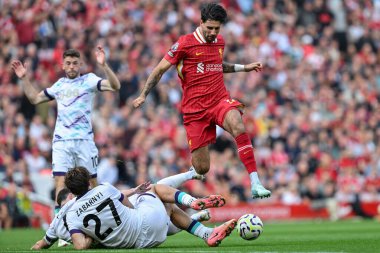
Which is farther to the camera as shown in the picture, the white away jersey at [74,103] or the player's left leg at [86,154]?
the player's left leg at [86,154]

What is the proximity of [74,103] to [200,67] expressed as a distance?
6.67 ft

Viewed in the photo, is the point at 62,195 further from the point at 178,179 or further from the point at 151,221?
the point at 151,221

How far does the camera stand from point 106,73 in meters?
14.1

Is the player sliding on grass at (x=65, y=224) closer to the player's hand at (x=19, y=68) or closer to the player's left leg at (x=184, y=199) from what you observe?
the player's left leg at (x=184, y=199)

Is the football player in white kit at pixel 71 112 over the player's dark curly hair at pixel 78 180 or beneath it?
over

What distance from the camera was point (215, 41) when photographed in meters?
14.1

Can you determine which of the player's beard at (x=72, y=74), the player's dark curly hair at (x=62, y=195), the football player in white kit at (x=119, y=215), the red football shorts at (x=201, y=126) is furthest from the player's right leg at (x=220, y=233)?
the player's beard at (x=72, y=74)

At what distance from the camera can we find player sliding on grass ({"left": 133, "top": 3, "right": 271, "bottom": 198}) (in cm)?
1370

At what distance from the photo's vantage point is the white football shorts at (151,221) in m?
12.2

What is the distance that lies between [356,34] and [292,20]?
2.19 metres

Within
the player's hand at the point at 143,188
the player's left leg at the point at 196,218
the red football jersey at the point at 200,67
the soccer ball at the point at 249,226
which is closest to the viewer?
the soccer ball at the point at 249,226

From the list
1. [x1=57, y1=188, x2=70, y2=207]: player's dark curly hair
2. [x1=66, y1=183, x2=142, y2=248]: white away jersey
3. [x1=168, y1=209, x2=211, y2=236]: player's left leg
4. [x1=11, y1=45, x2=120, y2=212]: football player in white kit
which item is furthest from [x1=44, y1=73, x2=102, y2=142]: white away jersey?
[x1=66, y1=183, x2=142, y2=248]: white away jersey

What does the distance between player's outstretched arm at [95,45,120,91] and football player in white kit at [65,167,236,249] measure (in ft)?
7.23

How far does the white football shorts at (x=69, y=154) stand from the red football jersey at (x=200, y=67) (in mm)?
1848
